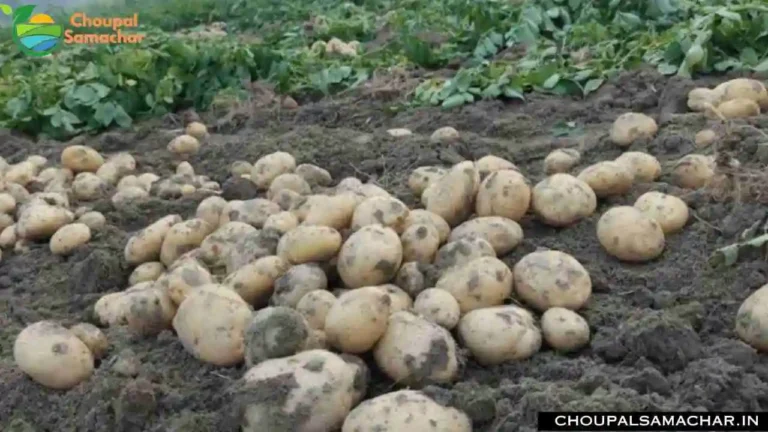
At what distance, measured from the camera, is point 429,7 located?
29.3 ft

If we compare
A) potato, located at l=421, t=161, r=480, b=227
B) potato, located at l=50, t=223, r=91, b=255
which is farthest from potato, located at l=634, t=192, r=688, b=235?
potato, located at l=50, t=223, r=91, b=255

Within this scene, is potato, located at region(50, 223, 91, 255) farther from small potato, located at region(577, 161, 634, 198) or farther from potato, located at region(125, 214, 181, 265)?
small potato, located at region(577, 161, 634, 198)

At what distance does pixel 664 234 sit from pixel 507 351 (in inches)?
29.7

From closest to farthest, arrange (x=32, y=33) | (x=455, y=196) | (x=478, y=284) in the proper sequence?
(x=478, y=284), (x=455, y=196), (x=32, y=33)

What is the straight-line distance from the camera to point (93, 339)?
254 centimetres

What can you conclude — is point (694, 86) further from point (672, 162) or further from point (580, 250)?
point (580, 250)

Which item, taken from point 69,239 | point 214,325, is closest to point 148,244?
point 69,239

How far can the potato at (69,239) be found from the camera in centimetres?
356

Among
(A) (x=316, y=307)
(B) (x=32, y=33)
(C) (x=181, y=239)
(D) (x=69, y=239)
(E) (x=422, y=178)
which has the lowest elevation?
(B) (x=32, y=33)

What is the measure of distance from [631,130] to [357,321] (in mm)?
1894

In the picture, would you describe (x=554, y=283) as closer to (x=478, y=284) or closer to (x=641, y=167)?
(x=478, y=284)

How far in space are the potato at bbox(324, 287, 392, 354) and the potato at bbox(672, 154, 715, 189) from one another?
1255mm

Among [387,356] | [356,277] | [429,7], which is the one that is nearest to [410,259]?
[356,277]

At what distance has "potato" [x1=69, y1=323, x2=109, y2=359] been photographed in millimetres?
2533
